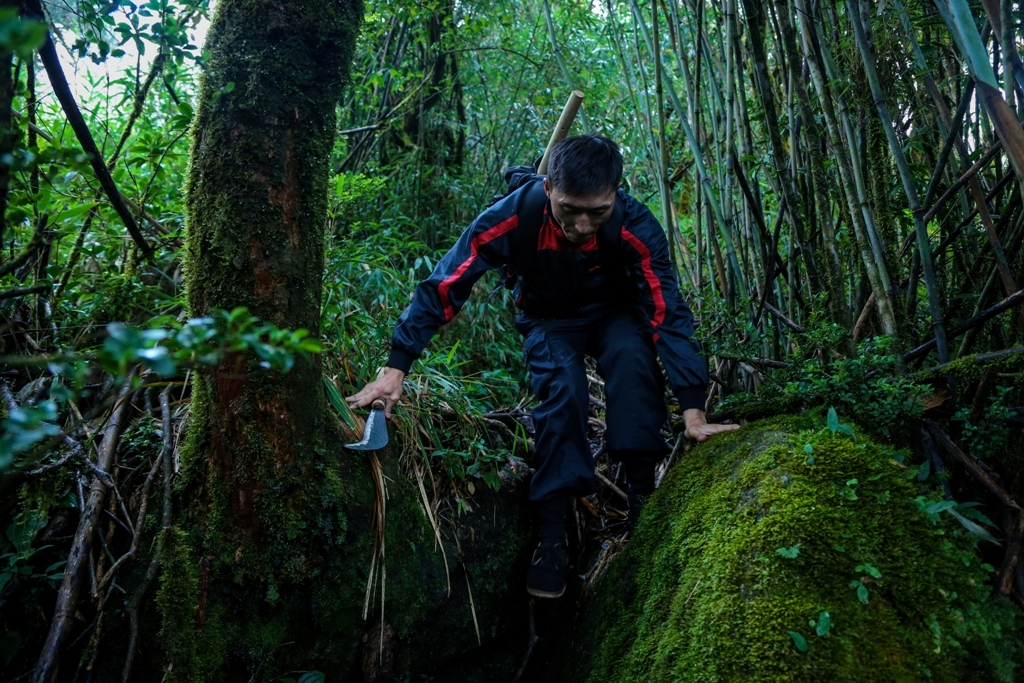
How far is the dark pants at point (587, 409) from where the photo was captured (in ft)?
7.38

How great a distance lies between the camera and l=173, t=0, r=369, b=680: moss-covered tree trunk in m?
1.71

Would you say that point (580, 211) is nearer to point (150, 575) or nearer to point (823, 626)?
point (823, 626)

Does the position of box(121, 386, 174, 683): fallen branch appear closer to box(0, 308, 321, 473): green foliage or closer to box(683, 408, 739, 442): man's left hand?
box(0, 308, 321, 473): green foliage

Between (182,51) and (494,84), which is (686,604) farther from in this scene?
(494,84)

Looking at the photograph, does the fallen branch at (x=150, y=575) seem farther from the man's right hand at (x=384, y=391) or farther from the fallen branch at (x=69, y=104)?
the fallen branch at (x=69, y=104)

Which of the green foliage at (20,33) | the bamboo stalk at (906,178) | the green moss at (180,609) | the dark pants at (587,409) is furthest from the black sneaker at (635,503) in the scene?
the green foliage at (20,33)

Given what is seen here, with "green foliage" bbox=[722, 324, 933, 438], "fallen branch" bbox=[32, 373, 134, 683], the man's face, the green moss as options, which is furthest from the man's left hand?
"fallen branch" bbox=[32, 373, 134, 683]

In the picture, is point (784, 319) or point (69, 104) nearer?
point (69, 104)

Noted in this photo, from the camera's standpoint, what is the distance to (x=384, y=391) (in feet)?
6.68

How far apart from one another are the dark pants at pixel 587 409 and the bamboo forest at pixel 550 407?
0.01 metres

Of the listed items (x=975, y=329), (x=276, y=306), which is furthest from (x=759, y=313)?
(x=276, y=306)

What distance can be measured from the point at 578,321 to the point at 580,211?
446mm

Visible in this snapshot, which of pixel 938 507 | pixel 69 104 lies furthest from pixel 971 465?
pixel 69 104

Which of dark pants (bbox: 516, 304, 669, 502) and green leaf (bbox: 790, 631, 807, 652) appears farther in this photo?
dark pants (bbox: 516, 304, 669, 502)
